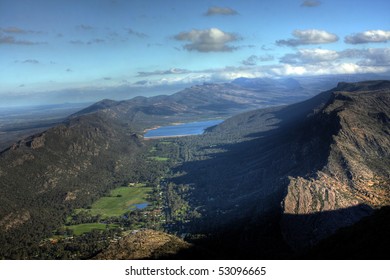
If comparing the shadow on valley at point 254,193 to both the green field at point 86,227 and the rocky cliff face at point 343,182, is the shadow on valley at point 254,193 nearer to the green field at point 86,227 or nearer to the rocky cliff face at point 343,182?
the rocky cliff face at point 343,182

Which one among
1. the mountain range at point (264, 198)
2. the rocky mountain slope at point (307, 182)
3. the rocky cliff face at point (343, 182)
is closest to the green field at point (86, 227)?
the mountain range at point (264, 198)

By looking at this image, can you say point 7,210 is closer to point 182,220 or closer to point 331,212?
point 182,220

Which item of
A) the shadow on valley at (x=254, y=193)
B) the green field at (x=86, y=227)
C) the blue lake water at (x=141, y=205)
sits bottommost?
the green field at (x=86, y=227)

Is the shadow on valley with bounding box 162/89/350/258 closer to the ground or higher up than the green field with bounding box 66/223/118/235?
higher up

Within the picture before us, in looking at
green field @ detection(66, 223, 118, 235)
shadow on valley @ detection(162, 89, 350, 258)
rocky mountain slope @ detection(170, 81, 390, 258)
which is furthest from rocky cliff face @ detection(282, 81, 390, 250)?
green field @ detection(66, 223, 118, 235)

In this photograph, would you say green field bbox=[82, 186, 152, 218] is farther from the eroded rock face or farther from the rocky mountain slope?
the eroded rock face

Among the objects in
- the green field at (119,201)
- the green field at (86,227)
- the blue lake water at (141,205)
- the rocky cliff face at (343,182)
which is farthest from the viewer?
the blue lake water at (141,205)
